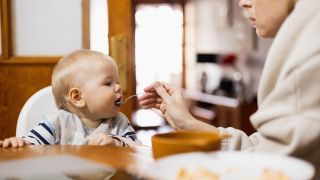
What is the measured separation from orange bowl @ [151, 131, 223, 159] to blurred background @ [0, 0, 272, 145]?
151cm

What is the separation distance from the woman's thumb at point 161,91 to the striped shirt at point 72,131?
0.21m

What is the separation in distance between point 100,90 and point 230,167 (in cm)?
90

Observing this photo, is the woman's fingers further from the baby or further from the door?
the door

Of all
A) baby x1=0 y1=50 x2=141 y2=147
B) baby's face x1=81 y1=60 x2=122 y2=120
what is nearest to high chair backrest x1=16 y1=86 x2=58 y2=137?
baby x1=0 y1=50 x2=141 y2=147

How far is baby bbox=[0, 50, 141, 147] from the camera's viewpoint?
1.67 metres

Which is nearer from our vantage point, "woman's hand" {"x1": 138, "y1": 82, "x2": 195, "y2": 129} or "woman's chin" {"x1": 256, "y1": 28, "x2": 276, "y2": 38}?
"woman's chin" {"x1": 256, "y1": 28, "x2": 276, "y2": 38}

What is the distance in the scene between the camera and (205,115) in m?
6.77

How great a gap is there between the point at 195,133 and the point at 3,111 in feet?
5.88

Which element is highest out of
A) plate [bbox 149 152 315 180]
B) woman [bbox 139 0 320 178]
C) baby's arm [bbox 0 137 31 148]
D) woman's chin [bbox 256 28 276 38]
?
woman's chin [bbox 256 28 276 38]

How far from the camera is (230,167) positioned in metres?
0.89

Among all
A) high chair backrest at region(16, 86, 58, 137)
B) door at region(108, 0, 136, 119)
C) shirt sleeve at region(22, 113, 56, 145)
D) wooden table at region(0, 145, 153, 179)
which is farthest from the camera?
door at region(108, 0, 136, 119)

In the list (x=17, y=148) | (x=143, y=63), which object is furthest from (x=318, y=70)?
(x=143, y=63)

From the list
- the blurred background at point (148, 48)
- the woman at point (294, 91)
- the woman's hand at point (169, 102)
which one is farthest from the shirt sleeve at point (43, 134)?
the blurred background at point (148, 48)

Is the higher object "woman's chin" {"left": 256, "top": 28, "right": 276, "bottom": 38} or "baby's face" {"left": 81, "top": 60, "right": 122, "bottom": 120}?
"woman's chin" {"left": 256, "top": 28, "right": 276, "bottom": 38}
